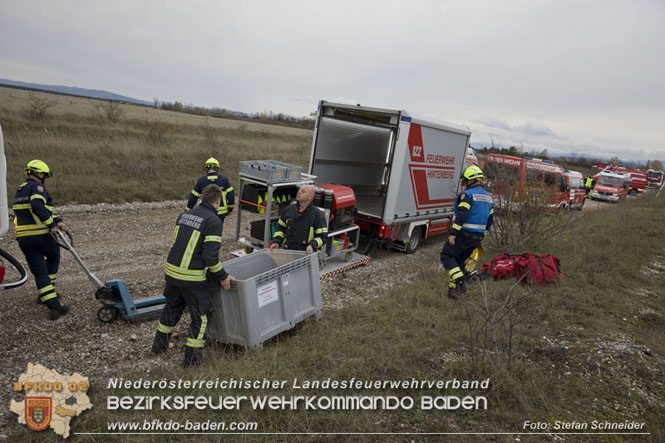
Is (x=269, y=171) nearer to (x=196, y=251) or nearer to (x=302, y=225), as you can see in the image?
(x=302, y=225)

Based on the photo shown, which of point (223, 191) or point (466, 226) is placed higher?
point (466, 226)

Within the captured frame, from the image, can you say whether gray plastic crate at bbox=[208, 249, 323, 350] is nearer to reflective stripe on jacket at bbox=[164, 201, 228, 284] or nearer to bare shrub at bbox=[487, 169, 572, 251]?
reflective stripe on jacket at bbox=[164, 201, 228, 284]

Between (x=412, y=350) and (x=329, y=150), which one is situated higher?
(x=329, y=150)

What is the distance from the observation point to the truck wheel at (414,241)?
945cm

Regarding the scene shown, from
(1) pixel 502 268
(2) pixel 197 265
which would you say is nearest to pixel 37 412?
(2) pixel 197 265

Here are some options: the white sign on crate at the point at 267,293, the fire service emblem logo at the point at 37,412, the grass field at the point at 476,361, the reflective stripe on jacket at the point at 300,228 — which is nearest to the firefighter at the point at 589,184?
the grass field at the point at 476,361

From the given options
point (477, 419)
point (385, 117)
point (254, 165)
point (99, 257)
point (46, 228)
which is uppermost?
point (385, 117)

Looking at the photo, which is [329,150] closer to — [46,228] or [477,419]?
[46,228]

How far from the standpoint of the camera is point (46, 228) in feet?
16.1

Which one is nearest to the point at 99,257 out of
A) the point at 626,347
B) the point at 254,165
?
the point at 254,165

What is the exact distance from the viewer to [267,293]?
161 inches

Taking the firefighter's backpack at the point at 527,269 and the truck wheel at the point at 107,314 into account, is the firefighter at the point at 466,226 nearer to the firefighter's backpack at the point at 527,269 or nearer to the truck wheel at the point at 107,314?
the firefighter's backpack at the point at 527,269

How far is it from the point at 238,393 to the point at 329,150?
6.58 meters

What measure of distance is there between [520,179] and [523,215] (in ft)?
5.52
